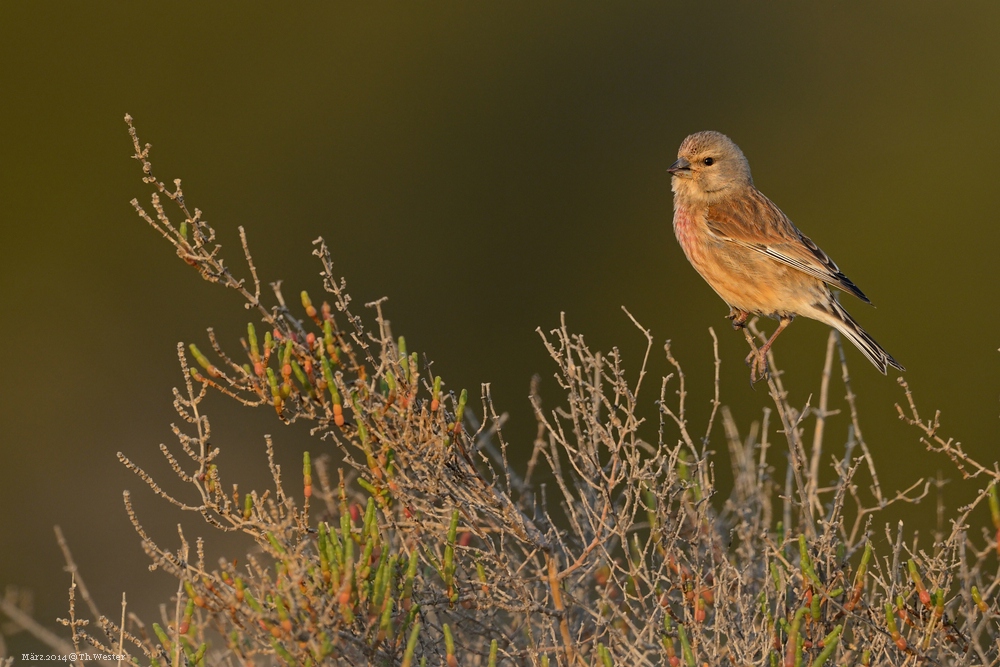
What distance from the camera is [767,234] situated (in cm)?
643

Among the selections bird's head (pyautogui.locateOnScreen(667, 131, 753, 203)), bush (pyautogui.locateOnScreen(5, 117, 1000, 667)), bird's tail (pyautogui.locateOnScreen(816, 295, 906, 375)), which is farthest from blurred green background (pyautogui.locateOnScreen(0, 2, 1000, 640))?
bush (pyautogui.locateOnScreen(5, 117, 1000, 667))

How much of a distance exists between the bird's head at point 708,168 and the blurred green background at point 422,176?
7.88m

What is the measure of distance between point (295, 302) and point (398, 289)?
1378 mm

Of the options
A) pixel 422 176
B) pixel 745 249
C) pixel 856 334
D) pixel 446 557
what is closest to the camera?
pixel 446 557

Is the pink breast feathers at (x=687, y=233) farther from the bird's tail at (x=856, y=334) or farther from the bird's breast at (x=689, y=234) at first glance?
the bird's tail at (x=856, y=334)

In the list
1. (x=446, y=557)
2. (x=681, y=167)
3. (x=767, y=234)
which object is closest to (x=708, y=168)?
(x=681, y=167)

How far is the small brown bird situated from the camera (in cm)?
618

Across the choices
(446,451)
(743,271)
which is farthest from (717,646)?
(743,271)

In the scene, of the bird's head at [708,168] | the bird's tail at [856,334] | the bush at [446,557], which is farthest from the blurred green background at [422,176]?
the bush at [446,557]

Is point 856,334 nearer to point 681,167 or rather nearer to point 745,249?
point 745,249

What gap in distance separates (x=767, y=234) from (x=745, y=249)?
171 mm

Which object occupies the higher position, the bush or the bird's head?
the bird's head

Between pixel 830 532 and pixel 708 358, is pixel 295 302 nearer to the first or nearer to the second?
pixel 708 358

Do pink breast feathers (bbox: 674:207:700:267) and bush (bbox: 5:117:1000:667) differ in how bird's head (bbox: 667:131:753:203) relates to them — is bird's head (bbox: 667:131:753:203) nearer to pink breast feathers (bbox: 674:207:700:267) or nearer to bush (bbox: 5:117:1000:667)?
pink breast feathers (bbox: 674:207:700:267)
